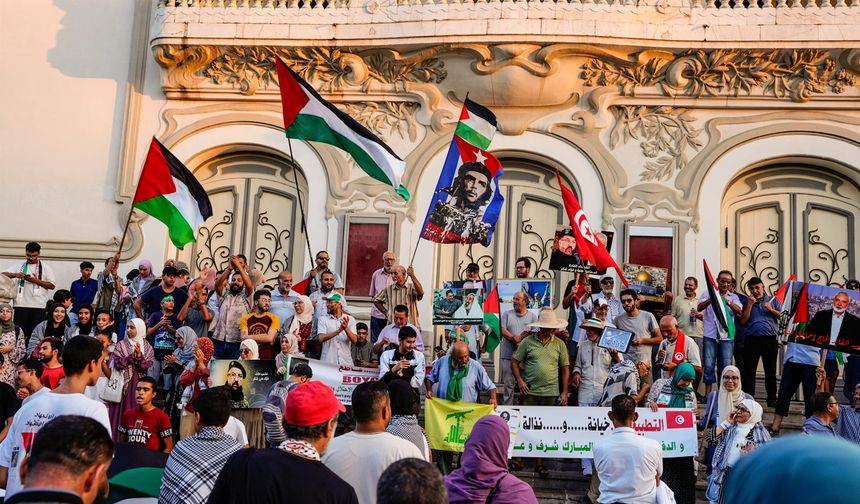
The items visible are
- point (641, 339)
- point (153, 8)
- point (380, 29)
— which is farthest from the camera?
point (153, 8)

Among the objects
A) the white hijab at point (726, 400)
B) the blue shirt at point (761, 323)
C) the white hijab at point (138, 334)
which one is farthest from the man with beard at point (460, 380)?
the blue shirt at point (761, 323)

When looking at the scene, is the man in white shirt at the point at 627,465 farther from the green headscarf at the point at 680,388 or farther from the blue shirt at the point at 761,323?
the blue shirt at the point at 761,323

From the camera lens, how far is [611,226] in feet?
57.7

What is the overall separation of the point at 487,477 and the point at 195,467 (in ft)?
4.81

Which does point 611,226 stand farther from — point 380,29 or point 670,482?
point 670,482

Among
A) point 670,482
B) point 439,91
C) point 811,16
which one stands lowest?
point 670,482

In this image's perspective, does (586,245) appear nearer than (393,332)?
No

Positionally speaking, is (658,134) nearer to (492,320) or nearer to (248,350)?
(492,320)

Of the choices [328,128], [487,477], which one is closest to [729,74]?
[328,128]

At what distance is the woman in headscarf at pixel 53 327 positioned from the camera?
14.3m

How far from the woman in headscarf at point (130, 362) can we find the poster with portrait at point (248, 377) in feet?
3.34

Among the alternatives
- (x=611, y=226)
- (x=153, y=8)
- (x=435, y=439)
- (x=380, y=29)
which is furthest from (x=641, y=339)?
(x=153, y=8)

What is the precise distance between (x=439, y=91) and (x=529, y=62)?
1.69 metres

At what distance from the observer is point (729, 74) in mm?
17625
